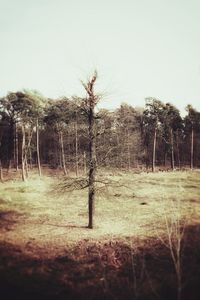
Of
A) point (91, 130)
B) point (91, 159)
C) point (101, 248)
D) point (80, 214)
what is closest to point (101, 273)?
point (101, 248)

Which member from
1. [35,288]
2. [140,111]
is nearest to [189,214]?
[35,288]

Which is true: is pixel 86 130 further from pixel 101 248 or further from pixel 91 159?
pixel 101 248

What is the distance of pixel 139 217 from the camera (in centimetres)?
1986

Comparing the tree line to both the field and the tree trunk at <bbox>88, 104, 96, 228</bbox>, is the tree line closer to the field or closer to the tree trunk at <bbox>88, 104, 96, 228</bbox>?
the tree trunk at <bbox>88, 104, 96, 228</bbox>

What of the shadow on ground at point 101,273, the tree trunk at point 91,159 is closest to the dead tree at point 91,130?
the tree trunk at point 91,159

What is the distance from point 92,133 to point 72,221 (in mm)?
6703

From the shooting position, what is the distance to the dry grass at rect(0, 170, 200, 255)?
15955mm

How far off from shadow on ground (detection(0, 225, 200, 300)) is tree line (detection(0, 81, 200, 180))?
20.0ft

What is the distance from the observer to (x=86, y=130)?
1819 cm

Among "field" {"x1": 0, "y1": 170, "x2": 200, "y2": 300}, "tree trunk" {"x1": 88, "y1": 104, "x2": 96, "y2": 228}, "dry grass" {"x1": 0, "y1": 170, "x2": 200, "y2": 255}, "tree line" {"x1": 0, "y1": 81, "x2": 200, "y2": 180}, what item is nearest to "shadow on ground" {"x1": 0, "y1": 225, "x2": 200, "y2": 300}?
"field" {"x1": 0, "y1": 170, "x2": 200, "y2": 300}

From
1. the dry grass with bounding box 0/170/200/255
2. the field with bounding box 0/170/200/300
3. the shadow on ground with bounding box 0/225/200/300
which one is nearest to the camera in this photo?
the shadow on ground with bounding box 0/225/200/300

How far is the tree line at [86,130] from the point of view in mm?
17969

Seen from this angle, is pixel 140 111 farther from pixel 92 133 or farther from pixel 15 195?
pixel 92 133

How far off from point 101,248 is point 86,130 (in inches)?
303
